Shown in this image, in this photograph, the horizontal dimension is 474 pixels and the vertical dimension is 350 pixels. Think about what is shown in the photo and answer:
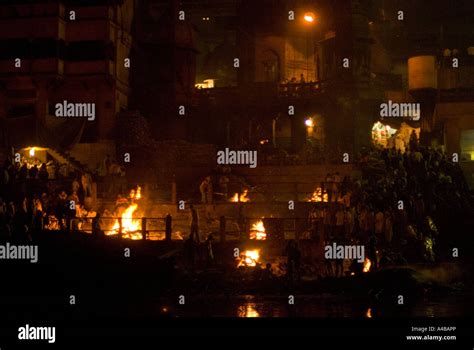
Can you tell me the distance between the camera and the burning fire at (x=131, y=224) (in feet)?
82.2

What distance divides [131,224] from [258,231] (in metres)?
5.92

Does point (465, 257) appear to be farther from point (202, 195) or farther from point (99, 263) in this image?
point (99, 263)

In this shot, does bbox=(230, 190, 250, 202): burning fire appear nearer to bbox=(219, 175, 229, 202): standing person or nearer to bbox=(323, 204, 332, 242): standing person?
bbox=(219, 175, 229, 202): standing person

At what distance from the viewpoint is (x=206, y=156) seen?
36.3m

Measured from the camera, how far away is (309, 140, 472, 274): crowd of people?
79.5 feet

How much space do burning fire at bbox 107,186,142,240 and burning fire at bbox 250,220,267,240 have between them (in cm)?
447

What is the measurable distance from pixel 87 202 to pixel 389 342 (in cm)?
1795

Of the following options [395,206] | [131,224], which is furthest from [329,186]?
[131,224]

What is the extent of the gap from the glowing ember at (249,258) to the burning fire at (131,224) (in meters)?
4.04

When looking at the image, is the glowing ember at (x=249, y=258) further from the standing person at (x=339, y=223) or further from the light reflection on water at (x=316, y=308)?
the standing person at (x=339, y=223)

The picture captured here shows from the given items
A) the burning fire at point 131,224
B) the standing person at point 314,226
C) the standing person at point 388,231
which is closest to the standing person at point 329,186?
the standing person at point 314,226

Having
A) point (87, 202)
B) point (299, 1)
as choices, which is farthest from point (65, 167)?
point (299, 1)

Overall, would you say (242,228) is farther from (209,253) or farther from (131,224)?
(131,224)

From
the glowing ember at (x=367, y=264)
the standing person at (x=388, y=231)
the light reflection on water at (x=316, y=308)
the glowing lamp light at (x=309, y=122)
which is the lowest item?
the light reflection on water at (x=316, y=308)
